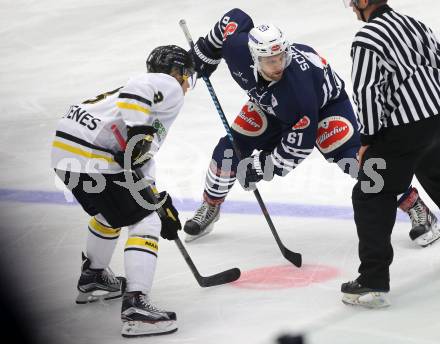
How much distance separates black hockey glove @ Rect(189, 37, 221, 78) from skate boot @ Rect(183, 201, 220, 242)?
0.63 meters

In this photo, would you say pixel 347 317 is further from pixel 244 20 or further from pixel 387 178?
pixel 244 20

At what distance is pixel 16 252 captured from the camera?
15.1 ft

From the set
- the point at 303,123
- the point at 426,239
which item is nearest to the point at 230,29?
the point at 303,123

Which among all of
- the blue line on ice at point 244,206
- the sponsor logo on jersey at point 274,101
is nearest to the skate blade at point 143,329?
the sponsor logo on jersey at point 274,101

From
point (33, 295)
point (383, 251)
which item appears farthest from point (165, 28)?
point (383, 251)

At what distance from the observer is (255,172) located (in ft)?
14.4

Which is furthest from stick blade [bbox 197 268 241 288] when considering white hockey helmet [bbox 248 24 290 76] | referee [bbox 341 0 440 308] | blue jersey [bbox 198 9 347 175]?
white hockey helmet [bbox 248 24 290 76]

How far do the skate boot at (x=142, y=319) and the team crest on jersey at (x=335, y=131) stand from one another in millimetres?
1203

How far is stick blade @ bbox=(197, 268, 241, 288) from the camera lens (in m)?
4.02

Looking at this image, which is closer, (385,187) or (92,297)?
(385,187)

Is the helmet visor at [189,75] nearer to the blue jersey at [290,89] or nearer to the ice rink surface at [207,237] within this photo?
the blue jersey at [290,89]

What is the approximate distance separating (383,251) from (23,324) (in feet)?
4.40

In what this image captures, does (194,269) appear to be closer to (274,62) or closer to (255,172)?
(255,172)

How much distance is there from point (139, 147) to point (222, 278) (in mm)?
764
